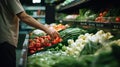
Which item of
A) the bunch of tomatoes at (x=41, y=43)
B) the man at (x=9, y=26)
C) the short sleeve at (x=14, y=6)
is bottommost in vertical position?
the bunch of tomatoes at (x=41, y=43)

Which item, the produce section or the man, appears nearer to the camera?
the produce section

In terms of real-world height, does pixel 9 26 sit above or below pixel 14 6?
below

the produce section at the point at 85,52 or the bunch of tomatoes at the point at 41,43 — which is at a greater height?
the produce section at the point at 85,52

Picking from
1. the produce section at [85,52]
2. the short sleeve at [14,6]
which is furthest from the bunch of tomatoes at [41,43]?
the short sleeve at [14,6]

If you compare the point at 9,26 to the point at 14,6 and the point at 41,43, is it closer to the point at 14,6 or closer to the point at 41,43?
the point at 14,6

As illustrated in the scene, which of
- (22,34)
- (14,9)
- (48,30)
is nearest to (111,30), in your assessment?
(48,30)

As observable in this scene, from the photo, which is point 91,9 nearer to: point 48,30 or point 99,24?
point 99,24

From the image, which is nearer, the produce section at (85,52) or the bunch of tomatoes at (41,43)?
the produce section at (85,52)

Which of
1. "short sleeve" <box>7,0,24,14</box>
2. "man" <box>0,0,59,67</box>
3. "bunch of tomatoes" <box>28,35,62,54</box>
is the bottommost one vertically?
"bunch of tomatoes" <box>28,35,62,54</box>

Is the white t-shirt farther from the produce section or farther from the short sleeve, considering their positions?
the produce section

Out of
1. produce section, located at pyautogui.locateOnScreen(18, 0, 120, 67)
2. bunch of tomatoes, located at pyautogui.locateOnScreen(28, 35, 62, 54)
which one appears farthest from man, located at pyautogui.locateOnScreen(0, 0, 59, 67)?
bunch of tomatoes, located at pyautogui.locateOnScreen(28, 35, 62, 54)

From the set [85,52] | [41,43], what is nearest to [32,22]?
[85,52]

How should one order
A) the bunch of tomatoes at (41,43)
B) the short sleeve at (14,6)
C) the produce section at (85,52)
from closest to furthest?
the produce section at (85,52), the short sleeve at (14,6), the bunch of tomatoes at (41,43)

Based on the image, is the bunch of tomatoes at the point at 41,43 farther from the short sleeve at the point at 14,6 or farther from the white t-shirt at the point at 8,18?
the short sleeve at the point at 14,6
